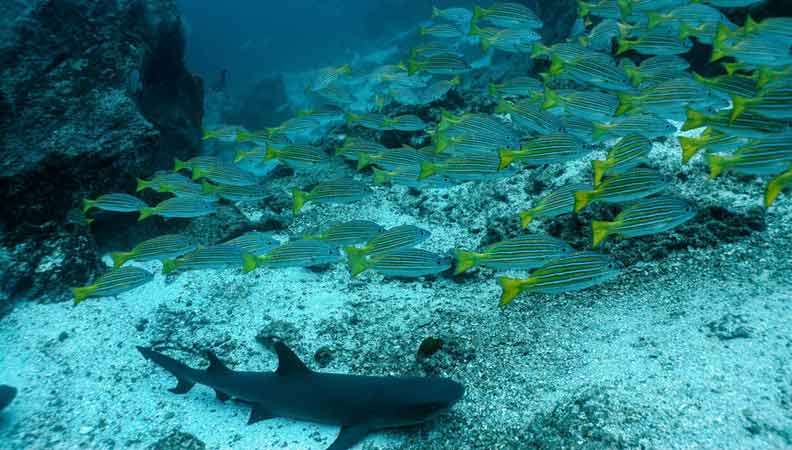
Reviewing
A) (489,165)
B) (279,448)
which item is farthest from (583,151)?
(279,448)

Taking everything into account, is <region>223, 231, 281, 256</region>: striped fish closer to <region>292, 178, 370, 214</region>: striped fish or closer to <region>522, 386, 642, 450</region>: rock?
<region>292, 178, 370, 214</region>: striped fish

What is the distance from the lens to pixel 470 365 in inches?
137

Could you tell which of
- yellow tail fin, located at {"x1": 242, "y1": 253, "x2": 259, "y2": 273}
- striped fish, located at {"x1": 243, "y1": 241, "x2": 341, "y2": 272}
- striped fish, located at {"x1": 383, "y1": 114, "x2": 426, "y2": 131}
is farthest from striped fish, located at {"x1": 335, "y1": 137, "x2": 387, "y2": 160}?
yellow tail fin, located at {"x1": 242, "y1": 253, "x2": 259, "y2": 273}

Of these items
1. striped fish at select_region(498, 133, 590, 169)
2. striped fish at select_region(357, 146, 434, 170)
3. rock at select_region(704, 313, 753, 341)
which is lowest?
rock at select_region(704, 313, 753, 341)

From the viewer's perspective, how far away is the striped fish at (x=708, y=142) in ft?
11.4

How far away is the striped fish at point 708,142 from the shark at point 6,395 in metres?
6.48

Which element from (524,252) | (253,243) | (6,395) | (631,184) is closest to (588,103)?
(631,184)

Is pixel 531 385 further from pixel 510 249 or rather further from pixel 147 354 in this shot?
pixel 147 354

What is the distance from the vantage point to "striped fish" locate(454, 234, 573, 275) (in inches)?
129

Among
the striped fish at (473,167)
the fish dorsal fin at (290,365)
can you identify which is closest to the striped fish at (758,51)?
the striped fish at (473,167)

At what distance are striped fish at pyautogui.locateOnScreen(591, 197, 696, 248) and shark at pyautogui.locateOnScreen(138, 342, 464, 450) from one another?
1.70 m

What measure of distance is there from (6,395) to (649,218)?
5.79 metres

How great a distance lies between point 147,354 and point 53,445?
95cm

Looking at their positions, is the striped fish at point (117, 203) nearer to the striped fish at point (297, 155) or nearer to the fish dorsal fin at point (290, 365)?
the striped fish at point (297, 155)
